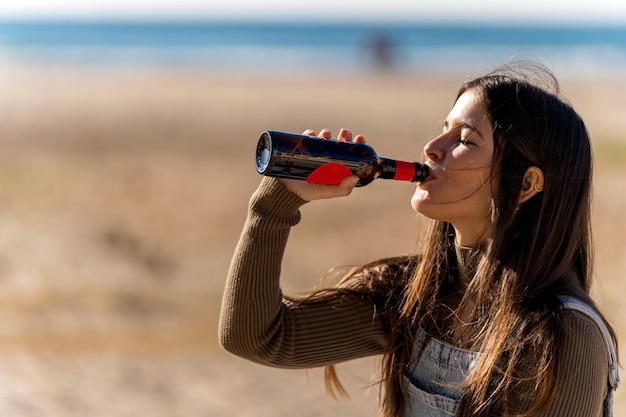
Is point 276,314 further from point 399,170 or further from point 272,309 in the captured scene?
point 399,170

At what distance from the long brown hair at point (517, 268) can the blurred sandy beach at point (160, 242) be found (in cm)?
59

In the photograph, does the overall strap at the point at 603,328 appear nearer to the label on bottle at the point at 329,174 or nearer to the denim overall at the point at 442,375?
the denim overall at the point at 442,375

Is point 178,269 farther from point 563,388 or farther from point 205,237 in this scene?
point 563,388

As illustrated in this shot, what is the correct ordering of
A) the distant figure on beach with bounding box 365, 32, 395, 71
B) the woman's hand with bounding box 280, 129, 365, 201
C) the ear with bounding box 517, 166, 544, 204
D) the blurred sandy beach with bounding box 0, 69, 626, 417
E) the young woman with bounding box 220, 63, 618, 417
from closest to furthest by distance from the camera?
the young woman with bounding box 220, 63, 618, 417 < the ear with bounding box 517, 166, 544, 204 < the woman's hand with bounding box 280, 129, 365, 201 < the blurred sandy beach with bounding box 0, 69, 626, 417 < the distant figure on beach with bounding box 365, 32, 395, 71

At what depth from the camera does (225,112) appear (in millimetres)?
17734

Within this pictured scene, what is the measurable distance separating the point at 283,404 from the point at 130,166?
7.61 metres

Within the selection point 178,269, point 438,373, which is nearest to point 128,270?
point 178,269

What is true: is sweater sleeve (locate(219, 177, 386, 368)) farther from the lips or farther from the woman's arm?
the woman's arm

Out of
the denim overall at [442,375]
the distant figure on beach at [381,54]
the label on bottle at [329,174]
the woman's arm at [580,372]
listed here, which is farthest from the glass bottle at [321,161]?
the distant figure on beach at [381,54]

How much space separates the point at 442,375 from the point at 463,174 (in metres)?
0.59

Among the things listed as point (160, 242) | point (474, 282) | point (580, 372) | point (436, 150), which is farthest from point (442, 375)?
point (160, 242)

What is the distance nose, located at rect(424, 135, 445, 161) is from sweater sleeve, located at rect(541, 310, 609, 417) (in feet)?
2.11

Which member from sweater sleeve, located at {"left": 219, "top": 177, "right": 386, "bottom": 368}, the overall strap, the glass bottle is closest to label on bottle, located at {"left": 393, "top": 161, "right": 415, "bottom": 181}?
the glass bottle

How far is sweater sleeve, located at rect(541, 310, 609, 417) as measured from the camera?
2.20m
